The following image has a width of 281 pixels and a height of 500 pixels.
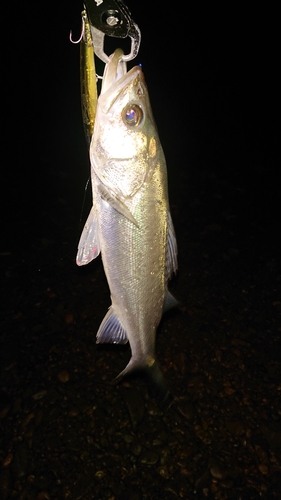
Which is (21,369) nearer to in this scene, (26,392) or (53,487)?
(26,392)

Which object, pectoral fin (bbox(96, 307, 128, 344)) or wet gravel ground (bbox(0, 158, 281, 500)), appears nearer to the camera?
pectoral fin (bbox(96, 307, 128, 344))

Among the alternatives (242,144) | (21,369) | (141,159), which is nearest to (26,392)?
(21,369)

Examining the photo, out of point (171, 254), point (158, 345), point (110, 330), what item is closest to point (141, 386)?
point (158, 345)

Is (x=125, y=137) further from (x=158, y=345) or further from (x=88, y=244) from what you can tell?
(x=158, y=345)

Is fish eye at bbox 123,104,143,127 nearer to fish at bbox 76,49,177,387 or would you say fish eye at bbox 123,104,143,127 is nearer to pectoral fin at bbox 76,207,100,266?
fish at bbox 76,49,177,387

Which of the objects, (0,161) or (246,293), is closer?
(246,293)

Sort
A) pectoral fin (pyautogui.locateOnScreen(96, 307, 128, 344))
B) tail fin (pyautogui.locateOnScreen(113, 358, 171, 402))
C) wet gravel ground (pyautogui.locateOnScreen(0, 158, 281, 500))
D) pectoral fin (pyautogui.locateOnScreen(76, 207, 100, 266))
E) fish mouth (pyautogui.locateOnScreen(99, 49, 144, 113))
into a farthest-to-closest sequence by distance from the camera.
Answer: wet gravel ground (pyautogui.locateOnScreen(0, 158, 281, 500)), tail fin (pyautogui.locateOnScreen(113, 358, 171, 402)), pectoral fin (pyautogui.locateOnScreen(96, 307, 128, 344)), pectoral fin (pyautogui.locateOnScreen(76, 207, 100, 266)), fish mouth (pyautogui.locateOnScreen(99, 49, 144, 113))

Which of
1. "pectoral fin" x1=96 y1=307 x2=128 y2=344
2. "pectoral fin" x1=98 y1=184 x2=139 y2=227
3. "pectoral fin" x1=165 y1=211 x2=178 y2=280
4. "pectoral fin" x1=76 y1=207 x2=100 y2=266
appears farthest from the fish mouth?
"pectoral fin" x1=96 y1=307 x2=128 y2=344
